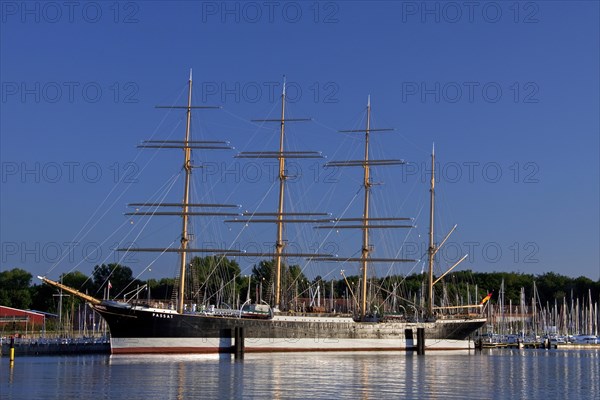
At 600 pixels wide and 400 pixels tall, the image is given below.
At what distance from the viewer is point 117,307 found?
3312 inches

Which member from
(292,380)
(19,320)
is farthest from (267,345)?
(19,320)

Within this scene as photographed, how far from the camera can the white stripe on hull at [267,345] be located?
84.8 m

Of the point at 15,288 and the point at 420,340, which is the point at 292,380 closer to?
the point at 420,340

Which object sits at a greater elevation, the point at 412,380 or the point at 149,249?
the point at 149,249

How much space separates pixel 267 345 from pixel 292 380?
39.4 meters

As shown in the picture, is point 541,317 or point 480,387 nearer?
point 480,387

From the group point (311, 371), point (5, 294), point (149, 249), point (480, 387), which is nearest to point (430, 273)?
point (149, 249)

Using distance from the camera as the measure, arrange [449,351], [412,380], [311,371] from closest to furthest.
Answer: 1. [412,380]
2. [311,371]
3. [449,351]

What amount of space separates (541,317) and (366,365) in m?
95.9

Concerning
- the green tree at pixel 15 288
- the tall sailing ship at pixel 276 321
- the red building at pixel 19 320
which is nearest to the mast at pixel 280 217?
the tall sailing ship at pixel 276 321

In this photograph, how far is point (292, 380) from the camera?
2094 inches

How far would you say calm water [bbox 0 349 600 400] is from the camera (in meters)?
45.1

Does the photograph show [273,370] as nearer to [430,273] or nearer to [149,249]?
[149,249]

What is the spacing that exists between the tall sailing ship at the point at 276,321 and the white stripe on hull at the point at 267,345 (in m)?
0.09
